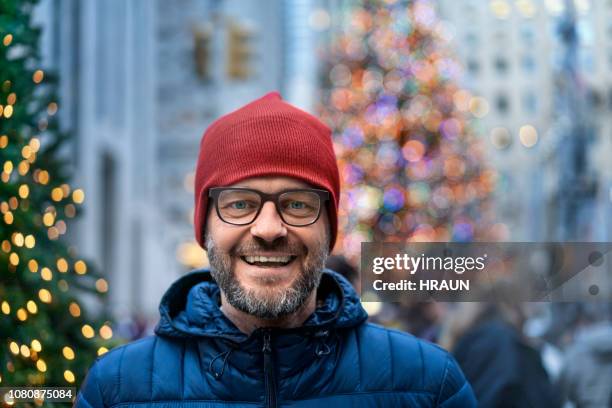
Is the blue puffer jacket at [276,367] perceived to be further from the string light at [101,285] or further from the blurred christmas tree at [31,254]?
the string light at [101,285]

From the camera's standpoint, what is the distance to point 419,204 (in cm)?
2109

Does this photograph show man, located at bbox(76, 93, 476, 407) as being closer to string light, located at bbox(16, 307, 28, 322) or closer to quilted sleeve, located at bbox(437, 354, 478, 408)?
quilted sleeve, located at bbox(437, 354, 478, 408)

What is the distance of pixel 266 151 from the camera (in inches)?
103

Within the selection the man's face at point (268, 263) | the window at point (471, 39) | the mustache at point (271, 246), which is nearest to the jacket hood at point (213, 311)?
the man's face at point (268, 263)

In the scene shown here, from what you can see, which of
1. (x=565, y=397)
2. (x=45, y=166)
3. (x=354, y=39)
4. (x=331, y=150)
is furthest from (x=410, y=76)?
A: (x=331, y=150)

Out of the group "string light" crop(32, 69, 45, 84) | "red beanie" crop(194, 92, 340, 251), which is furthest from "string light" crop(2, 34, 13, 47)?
"red beanie" crop(194, 92, 340, 251)

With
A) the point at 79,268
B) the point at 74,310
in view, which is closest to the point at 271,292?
the point at 74,310

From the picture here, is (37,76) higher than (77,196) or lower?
higher

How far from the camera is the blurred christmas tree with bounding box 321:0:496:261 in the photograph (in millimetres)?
20578

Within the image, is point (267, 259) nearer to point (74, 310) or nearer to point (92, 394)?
point (92, 394)

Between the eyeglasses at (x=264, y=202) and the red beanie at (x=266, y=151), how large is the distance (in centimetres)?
4

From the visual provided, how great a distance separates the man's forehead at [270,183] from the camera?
2592 millimetres

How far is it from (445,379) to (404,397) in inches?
5.5

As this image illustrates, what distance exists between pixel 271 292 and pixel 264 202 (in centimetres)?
23
